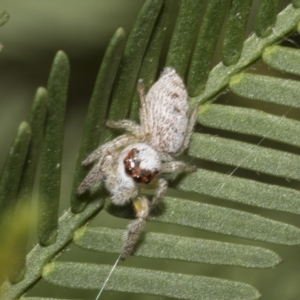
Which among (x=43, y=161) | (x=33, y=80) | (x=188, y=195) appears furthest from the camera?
(x=33, y=80)

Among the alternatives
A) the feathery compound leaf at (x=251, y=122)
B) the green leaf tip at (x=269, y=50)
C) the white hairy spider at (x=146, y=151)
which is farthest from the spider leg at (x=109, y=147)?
the green leaf tip at (x=269, y=50)

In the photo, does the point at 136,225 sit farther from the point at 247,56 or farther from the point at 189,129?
the point at 247,56

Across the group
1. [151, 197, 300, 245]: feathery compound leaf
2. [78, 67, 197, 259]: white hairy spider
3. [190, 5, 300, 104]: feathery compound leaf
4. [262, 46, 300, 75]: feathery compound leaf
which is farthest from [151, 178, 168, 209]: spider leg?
[262, 46, 300, 75]: feathery compound leaf

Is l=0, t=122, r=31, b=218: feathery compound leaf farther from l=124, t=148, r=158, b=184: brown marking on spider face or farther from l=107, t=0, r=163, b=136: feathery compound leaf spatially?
l=124, t=148, r=158, b=184: brown marking on spider face

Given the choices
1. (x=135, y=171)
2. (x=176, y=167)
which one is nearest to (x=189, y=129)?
(x=176, y=167)

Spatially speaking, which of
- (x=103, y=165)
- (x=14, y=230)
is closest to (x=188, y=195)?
(x=103, y=165)

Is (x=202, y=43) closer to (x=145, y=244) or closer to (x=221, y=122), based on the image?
(x=221, y=122)
